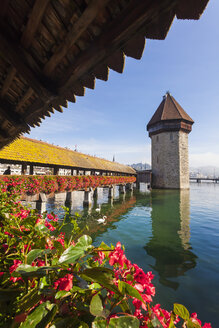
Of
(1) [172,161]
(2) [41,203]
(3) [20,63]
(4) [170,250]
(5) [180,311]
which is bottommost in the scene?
(4) [170,250]

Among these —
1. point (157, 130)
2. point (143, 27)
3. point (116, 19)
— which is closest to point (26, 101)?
point (116, 19)

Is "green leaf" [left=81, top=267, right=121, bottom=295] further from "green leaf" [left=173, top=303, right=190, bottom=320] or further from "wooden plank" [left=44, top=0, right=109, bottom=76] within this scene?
"wooden plank" [left=44, top=0, right=109, bottom=76]

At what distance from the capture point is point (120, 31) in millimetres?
1334

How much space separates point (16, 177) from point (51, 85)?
8006 mm

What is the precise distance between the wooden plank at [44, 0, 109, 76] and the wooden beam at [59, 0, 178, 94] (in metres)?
0.14

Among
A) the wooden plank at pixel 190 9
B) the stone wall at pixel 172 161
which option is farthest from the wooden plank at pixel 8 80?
the stone wall at pixel 172 161

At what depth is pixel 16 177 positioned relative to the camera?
8641mm

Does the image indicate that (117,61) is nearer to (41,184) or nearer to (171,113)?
(41,184)

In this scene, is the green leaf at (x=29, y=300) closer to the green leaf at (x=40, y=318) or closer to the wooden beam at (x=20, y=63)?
the green leaf at (x=40, y=318)

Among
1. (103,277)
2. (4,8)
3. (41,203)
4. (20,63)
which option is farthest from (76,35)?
(41,203)

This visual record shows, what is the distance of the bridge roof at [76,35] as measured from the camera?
49.3 inches

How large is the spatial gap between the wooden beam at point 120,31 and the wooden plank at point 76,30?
0.46 feet

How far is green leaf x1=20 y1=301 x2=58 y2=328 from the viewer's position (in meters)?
0.67

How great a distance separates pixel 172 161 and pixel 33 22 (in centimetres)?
3412
